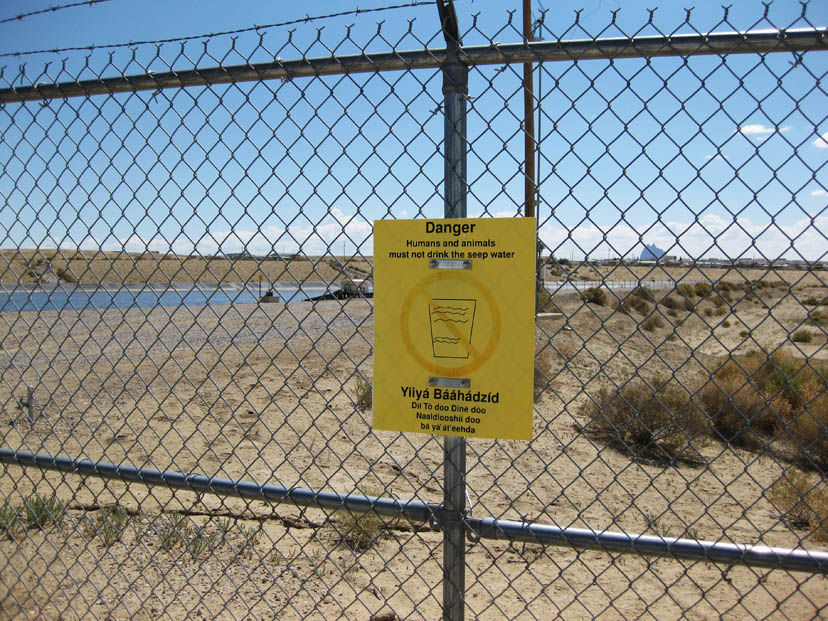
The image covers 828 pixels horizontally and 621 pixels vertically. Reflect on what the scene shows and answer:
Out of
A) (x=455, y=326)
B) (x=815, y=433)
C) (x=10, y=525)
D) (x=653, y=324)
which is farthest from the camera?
(x=653, y=324)

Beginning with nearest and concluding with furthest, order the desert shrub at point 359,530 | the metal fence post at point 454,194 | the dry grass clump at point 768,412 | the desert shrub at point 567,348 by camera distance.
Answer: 1. the metal fence post at point 454,194
2. the desert shrub at point 359,530
3. the dry grass clump at point 768,412
4. the desert shrub at point 567,348

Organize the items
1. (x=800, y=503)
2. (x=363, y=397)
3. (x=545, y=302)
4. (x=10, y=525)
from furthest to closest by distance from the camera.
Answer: (x=363, y=397), (x=800, y=503), (x=10, y=525), (x=545, y=302)

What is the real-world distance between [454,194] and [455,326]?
17.5 inches

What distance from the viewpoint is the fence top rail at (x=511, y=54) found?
1802 mm

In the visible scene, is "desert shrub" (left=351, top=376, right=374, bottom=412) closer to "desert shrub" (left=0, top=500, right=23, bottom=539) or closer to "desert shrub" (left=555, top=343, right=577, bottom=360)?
"desert shrub" (left=0, top=500, right=23, bottom=539)

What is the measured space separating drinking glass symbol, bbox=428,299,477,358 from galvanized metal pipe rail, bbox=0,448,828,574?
0.59 meters

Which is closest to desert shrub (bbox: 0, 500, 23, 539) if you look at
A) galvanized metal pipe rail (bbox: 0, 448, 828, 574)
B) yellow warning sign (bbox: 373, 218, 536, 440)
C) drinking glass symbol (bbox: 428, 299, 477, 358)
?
galvanized metal pipe rail (bbox: 0, 448, 828, 574)

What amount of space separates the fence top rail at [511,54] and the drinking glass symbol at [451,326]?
819 millimetres

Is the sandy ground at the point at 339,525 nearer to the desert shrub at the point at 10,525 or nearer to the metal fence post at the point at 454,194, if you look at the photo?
the desert shrub at the point at 10,525

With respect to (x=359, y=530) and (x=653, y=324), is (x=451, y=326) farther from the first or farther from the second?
(x=653, y=324)

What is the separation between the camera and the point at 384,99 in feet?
7.31

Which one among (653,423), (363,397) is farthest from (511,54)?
(653,423)

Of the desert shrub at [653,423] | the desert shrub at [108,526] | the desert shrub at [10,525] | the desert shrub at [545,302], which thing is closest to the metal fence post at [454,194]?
the desert shrub at [545,302]

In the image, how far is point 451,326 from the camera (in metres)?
2.00
